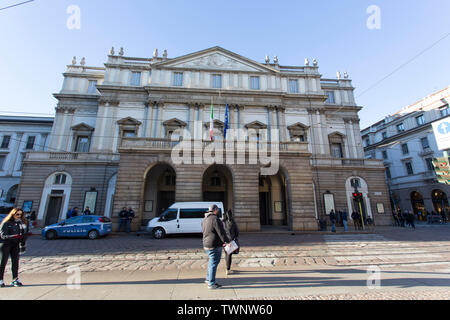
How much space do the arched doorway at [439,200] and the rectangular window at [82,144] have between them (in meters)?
44.9

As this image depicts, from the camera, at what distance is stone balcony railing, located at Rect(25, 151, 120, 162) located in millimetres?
20828

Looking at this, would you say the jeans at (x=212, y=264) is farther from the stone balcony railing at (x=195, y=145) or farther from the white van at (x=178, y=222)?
the stone balcony railing at (x=195, y=145)

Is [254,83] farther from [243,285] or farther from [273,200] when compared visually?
[243,285]

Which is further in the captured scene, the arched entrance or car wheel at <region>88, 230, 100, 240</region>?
the arched entrance

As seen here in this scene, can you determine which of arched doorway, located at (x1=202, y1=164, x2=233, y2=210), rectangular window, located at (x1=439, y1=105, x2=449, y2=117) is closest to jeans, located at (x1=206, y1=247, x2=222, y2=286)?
arched doorway, located at (x1=202, y1=164, x2=233, y2=210)

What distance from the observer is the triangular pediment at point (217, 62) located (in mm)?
24766

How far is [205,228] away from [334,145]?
24.8 m

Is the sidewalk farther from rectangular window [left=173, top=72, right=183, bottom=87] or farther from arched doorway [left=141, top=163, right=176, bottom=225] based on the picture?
rectangular window [left=173, top=72, right=183, bottom=87]

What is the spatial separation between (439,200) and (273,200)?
1012 inches

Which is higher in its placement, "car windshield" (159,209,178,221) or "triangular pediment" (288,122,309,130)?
"triangular pediment" (288,122,309,130)

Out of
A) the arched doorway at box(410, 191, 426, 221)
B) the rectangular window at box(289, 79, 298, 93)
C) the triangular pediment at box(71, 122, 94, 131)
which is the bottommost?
the arched doorway at box(410, 191, 426, 221)

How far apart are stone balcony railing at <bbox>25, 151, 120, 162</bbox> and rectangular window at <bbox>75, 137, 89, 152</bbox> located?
1608 mm

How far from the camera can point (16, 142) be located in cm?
3022

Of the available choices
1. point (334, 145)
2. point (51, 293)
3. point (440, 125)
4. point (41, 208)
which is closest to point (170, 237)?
point (51, 293)
